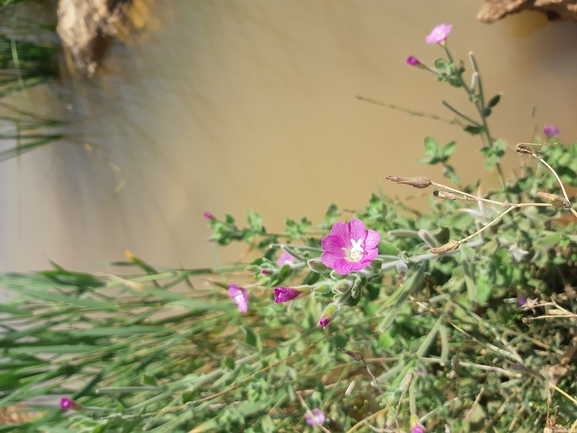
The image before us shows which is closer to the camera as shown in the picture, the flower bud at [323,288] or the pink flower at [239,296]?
the flower bud at [323,288]

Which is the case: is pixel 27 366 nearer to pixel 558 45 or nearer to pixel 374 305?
pixel 374 305

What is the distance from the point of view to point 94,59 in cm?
160

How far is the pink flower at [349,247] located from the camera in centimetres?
51

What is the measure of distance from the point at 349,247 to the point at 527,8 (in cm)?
81

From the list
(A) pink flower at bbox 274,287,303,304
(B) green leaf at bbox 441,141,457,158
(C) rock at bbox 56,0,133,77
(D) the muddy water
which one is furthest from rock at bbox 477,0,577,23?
(C) rock at bbox 56,0,133,77

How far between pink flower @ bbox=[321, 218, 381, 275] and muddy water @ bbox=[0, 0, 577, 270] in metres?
0.65

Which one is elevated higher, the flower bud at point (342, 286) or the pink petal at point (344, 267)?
the pink petal at point (344, 267)

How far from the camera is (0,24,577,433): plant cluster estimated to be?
Result: 0.73m

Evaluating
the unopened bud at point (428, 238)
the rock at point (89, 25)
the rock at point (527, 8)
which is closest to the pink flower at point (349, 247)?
the unopened bud at point (428, 238)

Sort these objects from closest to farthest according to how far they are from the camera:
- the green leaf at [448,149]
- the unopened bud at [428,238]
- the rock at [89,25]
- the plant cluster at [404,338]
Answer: the unopened bud at [428,238] < the plant cluster at [404,338] < the green leaf at [448,149] < the rock at [89,25]

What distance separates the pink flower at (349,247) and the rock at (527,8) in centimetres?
74

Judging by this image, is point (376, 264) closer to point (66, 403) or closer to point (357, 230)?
point (357, 230)

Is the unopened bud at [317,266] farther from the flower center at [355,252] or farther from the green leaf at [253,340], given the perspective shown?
the green leaf at [253,340]

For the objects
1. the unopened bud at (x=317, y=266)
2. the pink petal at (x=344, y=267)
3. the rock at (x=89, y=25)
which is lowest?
the pink petal at (x=344, y=267)
